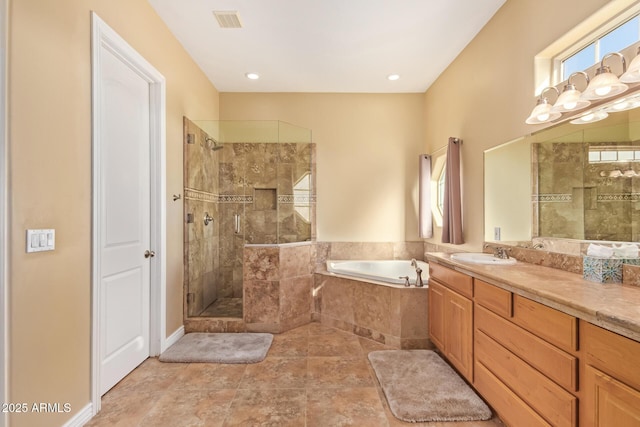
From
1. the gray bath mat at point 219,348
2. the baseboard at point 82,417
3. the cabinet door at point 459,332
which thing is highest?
the cabinet door at point 459,332

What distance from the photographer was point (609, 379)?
3.39ft

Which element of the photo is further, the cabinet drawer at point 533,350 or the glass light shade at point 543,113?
the glass light shade at point 543,113

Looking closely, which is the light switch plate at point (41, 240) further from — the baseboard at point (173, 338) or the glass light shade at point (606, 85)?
the glass light shade at point (606, 85)

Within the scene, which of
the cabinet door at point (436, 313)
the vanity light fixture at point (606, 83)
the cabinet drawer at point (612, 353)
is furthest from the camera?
the cabinet door at point (436, 313)

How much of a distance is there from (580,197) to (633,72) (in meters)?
0.70

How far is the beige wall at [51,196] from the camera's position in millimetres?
1346

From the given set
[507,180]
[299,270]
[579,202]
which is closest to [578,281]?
[579,202]

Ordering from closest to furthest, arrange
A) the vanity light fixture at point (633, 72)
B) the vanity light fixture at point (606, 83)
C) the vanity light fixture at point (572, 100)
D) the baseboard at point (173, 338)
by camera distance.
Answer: the vanity light fixture at point (633, 72) < the vanity light fixture at point (606, 83) < the vanity light fixture at point (572, 100) < the baseboard at point (173, 338)

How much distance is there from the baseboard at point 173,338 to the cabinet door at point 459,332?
7.65 ft

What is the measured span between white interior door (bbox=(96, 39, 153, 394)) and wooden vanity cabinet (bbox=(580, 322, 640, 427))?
8.02ft

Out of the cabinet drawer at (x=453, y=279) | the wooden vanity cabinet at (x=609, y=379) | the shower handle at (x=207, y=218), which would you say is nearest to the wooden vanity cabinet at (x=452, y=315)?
the cabinet drawer at (x=453, y=279)

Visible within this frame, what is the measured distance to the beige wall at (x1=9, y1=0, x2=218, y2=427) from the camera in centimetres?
135

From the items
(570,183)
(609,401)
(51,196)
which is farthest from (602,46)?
(51,196)

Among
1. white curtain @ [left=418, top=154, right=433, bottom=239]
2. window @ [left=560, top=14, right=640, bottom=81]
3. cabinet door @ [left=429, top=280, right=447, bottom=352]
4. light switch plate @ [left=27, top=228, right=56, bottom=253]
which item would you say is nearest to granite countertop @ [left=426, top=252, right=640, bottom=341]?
cabinet door @ [left=429, top=280, right=447, bottom=352]
